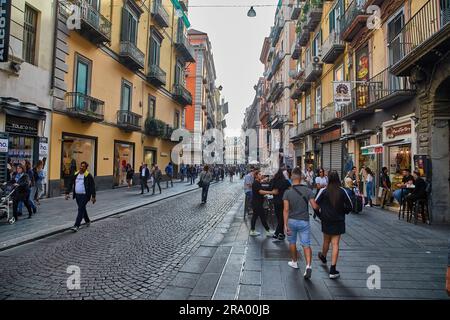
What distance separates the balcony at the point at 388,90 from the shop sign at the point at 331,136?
5006 millimetres

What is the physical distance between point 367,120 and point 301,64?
47.9ft

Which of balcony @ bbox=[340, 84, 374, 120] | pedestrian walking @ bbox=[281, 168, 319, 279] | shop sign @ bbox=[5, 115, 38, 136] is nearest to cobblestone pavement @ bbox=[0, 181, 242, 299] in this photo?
pedestrian walking @ bbox=[281, 168, 319, 279]

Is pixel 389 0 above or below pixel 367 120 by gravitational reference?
above

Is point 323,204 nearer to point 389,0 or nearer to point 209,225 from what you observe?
point 209,225

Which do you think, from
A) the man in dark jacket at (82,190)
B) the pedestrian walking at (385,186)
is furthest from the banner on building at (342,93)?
the man in dark jacket at (82,190)

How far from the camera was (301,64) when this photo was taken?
1065 inches

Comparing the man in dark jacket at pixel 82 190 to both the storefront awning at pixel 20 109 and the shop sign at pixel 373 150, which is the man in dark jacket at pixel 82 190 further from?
the shop sign at pixel 373 150

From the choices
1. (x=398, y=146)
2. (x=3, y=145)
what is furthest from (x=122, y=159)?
(x=398, y=146)

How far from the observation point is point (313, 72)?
21219 mm

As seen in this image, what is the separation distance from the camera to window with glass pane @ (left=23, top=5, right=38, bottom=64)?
12.3 metres

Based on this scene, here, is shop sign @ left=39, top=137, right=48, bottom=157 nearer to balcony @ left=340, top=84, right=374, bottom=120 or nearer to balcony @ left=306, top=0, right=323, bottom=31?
balcony @ left=340, top=84, right=374, bottom=120

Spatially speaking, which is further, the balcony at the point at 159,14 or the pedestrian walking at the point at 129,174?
the balcony at the point at 159,14

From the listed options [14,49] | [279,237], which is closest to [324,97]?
[279,237]

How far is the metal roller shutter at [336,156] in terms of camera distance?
708 inches
